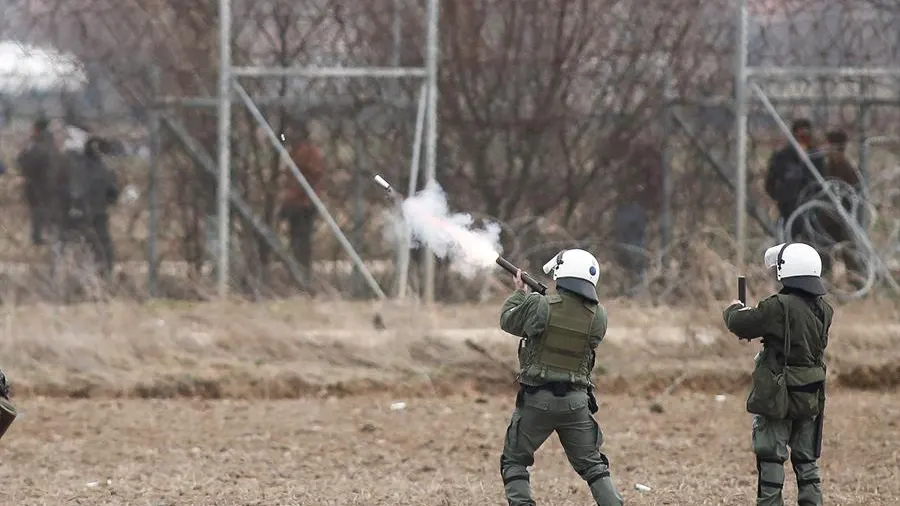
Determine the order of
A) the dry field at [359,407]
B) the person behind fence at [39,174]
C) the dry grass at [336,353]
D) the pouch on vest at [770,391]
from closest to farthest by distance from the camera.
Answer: the pouch on vest at [770,391], the dry field at [359,407], the dry grass at [336,353], the person behind fence at [39,174]

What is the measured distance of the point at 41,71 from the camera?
1287 centimetres

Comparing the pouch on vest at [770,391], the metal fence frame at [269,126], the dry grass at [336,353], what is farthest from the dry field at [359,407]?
the pouch on vest at [770,391]

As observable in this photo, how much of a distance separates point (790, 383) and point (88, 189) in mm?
8025

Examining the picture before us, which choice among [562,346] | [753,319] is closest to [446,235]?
[562,346]

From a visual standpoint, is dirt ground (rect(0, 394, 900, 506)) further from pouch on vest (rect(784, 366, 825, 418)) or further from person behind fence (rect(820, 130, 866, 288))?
person behind fence (rect(820, 130, 866, 288))

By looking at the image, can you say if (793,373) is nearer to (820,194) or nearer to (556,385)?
(556,385)

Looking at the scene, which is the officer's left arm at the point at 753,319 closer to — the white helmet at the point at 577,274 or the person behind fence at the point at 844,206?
the white helmet at the point at 577,274

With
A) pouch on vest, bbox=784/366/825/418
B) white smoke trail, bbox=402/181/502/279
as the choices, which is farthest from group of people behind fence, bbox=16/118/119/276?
pouch on vest, bbox=784/366/825/418

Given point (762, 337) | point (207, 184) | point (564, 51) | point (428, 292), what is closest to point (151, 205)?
point (207, 184)

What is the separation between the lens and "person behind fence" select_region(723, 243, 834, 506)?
6.79m

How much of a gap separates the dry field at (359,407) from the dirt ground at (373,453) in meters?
0.02

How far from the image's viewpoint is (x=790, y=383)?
6.78 metres

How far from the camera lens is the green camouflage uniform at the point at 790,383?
6.80 m

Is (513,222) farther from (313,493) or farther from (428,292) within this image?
(313,493)
